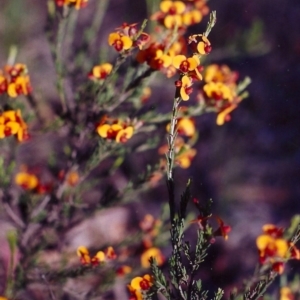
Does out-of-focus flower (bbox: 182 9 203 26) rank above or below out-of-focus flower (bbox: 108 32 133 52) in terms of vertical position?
above

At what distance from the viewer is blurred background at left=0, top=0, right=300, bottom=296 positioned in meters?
3.45

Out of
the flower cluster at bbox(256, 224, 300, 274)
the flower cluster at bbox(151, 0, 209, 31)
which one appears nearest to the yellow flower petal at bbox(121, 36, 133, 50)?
the flower cluster at bbox(151, 0, 209, 31)

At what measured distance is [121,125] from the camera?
148cm

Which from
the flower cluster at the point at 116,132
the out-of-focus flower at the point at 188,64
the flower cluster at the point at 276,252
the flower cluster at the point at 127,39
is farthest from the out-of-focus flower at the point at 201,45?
the flower cluster at the point at 276,252

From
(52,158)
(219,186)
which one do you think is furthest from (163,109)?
(52,158)

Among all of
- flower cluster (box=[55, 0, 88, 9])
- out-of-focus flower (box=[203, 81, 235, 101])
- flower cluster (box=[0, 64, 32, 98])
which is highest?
flower cluster (box=[55, 0, 88, 9])

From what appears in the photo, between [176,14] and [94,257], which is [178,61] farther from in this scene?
[94,257]

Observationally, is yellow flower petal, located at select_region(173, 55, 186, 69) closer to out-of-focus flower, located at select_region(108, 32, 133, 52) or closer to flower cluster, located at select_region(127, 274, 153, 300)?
out-of-focus flower, located at select_region(108, 32, 133, 52)

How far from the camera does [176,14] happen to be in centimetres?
161

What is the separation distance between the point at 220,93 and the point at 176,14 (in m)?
0.34

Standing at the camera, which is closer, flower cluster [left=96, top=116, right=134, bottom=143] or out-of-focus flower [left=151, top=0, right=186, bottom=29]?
flower cluster [left=96, top=116, right=134, bottom=143]

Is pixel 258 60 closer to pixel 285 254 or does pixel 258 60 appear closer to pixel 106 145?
pixel 106 145

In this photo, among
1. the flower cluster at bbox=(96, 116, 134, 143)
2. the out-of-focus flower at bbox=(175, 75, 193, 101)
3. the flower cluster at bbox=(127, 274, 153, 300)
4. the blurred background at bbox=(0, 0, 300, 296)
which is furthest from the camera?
the blurred background at bbox=(0, 0, 300, 296)

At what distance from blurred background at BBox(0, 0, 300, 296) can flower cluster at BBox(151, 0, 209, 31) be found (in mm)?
1118
